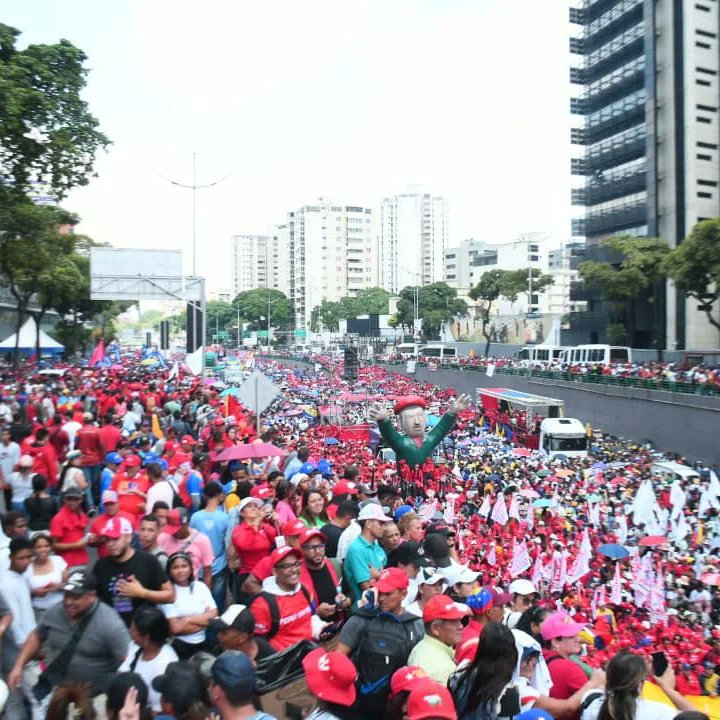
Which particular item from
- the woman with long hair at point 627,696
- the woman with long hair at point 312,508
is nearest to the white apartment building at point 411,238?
the woman with long hair at point 312,508

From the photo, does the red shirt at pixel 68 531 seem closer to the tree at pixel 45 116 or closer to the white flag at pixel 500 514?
the white flag at pixel 500 514

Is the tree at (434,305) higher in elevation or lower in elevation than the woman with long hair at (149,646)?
higher

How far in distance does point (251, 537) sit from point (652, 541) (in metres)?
7.62

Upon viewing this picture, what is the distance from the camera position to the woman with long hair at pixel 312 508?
6.57 meters

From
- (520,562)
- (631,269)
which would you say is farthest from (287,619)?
(631,269)

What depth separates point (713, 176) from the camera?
48562 millimetres

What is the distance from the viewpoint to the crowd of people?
353cm

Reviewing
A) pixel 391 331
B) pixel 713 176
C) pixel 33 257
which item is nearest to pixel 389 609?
pixel 33 257

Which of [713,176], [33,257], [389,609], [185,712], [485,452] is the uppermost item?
[713,176]

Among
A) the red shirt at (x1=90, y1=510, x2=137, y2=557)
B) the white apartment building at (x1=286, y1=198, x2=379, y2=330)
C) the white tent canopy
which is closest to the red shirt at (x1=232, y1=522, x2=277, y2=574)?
the red shirt at (x1=90, y1=510, x2=137, y2=557)

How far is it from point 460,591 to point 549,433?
21306 millimetres

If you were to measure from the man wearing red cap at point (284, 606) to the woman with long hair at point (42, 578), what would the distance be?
58.1 inches

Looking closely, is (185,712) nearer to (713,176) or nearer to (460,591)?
(460,591)

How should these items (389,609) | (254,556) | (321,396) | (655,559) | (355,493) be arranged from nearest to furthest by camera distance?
1. (389,609)
2. (254,556)
3. (355,493)
4. (655,559)
5. (321,396)
